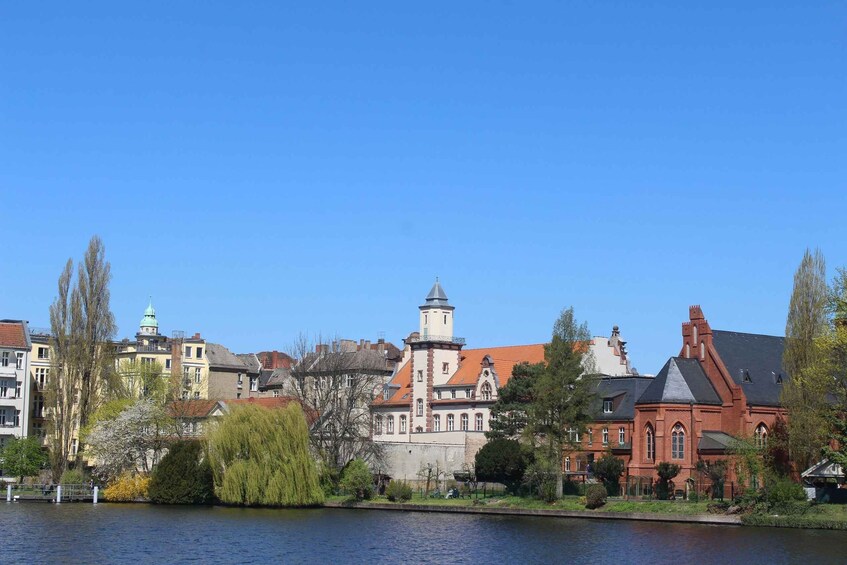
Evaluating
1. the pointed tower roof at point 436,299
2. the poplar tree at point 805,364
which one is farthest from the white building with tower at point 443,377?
the poplar tree at point 805,364

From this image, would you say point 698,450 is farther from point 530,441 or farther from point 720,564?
point 720,564

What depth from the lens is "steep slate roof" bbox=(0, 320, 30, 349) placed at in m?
101

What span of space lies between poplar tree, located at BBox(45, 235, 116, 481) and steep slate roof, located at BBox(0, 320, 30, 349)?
1290 centimetres

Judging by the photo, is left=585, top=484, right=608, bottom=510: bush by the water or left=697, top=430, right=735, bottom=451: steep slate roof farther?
left=697, top=430, right=735, bottom=451: steep slate roof

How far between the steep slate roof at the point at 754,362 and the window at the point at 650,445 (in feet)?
22.9

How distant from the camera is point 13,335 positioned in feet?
337

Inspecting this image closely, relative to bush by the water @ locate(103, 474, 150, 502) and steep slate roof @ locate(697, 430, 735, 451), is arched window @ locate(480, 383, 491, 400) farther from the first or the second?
bush by the water @ locate(103, 474, 150, 502)

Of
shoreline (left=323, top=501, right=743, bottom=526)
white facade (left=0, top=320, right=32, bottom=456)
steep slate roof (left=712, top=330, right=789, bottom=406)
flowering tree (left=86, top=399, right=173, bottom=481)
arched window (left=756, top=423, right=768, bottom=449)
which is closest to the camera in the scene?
shoreline (left=323, top=501, right=743, bottom=526)

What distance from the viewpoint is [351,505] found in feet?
259

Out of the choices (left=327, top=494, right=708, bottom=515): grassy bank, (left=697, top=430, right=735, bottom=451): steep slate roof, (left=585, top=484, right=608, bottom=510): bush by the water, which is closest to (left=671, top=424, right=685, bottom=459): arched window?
(left=697, top=430, right=735, bottom=451): steep slate roof

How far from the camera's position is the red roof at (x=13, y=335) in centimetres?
10138

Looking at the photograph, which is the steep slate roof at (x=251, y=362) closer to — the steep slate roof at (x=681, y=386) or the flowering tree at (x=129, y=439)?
the flowering tree at (x=129, y=439)

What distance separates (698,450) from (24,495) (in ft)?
152

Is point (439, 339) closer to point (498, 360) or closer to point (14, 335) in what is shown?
point (498, 360)
